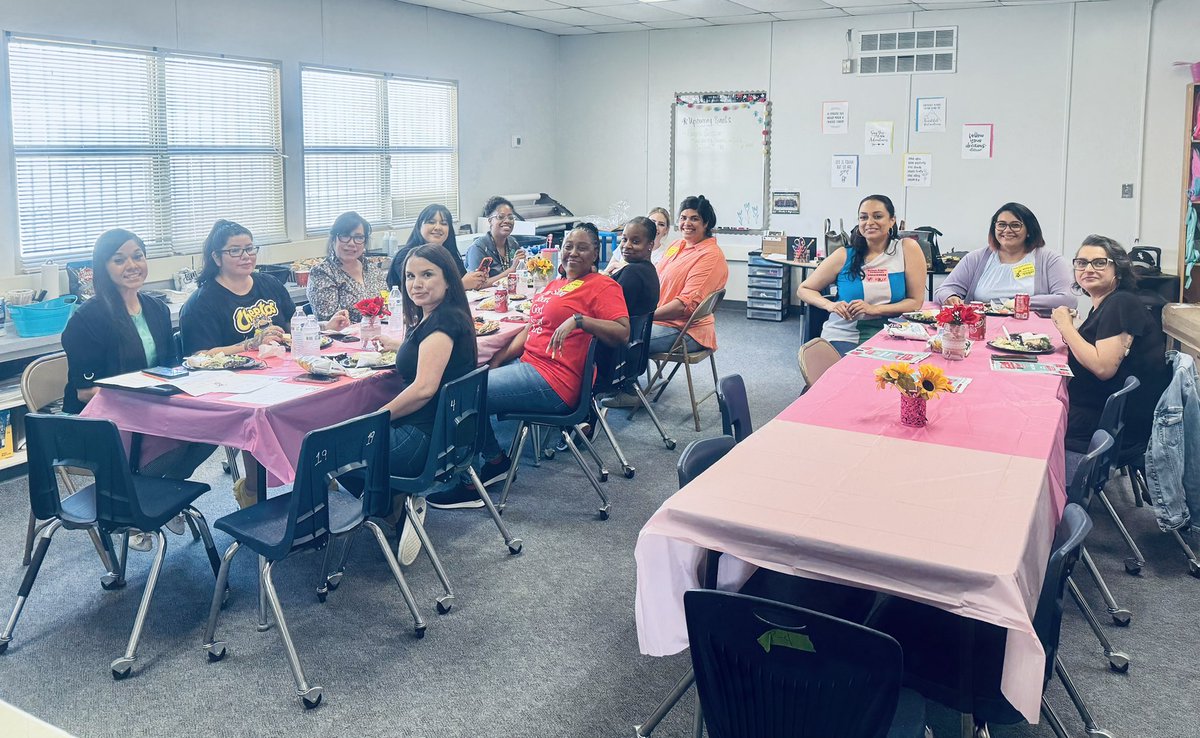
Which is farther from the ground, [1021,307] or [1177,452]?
[1021,307]

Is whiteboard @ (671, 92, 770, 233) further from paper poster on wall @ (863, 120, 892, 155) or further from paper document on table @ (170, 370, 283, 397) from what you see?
paper document on table @ (170, 370, 283, 397)

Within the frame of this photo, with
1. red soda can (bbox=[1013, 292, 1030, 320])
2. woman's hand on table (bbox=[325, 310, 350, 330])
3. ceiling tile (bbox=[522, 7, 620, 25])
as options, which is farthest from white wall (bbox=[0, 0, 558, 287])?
red soda can (bbox=[1013, 292, 1030, 320])

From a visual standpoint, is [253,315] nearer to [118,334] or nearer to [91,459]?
[118,334]

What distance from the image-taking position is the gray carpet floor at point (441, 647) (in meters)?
2.83

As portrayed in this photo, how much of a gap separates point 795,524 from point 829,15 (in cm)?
754

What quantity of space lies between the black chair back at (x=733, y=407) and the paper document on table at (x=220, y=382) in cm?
168

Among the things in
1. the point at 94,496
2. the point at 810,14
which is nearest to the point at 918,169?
the point at 810,14

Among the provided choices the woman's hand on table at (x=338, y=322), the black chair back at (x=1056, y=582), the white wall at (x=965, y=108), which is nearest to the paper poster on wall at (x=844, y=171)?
the white wall at (x=965, y=108)

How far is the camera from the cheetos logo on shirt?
4.36 m

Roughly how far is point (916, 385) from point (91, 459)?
2.53 m

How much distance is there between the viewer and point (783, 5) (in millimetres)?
8219

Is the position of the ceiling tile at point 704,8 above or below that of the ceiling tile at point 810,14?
below

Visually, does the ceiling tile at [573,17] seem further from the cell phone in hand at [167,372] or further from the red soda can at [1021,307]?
the cell phone in hand at [167,372]

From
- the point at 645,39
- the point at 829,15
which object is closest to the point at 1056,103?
the point at 829,15
